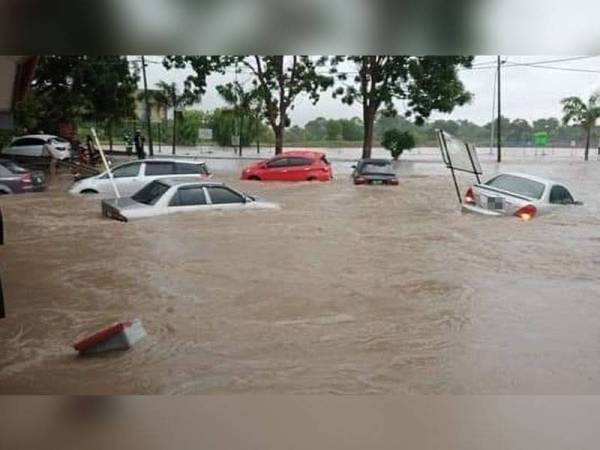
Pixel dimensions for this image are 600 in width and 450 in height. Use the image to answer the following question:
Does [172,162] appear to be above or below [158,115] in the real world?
below

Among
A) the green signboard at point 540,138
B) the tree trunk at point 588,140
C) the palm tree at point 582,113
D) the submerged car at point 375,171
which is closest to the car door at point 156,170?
the submerged car at point 375,171

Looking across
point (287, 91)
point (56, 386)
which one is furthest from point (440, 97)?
point (56, 386)

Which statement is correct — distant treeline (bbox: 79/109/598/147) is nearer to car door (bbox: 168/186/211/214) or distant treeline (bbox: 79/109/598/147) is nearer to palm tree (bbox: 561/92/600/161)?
palm tree (bbox: 561/92/600/161)

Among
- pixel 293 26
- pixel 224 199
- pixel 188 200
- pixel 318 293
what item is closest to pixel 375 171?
pixel 318 293

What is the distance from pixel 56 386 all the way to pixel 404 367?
1951 mm

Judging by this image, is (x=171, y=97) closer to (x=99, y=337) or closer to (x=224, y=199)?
(x=224, y=199)

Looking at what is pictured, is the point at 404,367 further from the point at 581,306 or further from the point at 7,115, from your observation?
the point at 7,115

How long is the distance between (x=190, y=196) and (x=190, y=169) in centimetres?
29

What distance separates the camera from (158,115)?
4348 mm

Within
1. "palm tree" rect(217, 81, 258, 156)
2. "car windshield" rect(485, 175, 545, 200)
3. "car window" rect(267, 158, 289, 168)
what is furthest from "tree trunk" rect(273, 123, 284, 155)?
"car windshield" rect(485, 175, 545, 200)

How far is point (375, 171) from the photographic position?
471 centimetres

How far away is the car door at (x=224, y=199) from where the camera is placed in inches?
199

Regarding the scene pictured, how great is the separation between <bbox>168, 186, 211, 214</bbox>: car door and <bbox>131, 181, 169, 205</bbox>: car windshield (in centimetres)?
15

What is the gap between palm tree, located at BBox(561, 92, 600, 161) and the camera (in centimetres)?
412
